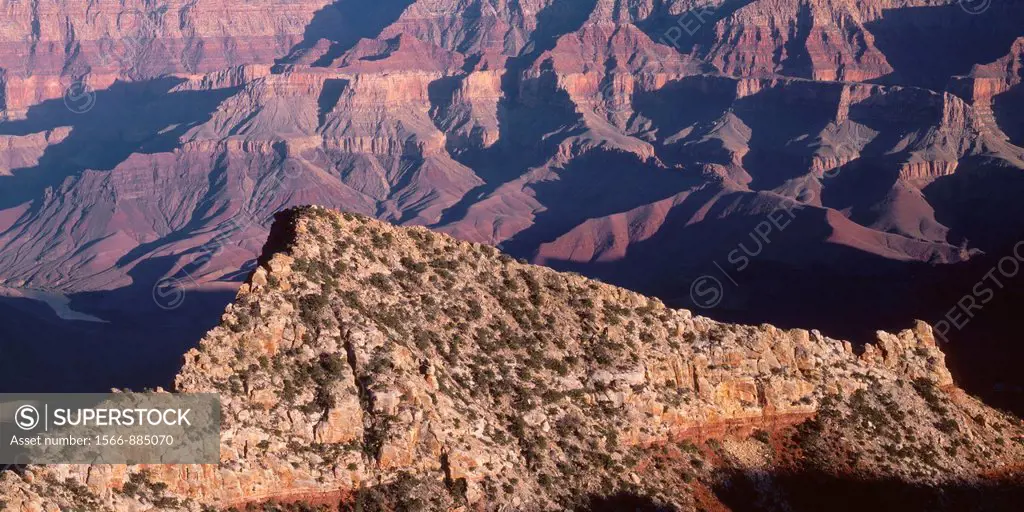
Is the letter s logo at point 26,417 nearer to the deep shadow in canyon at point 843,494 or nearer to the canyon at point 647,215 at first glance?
the deep shadow in canyon at point 843,494

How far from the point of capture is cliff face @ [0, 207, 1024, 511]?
30.7 metres

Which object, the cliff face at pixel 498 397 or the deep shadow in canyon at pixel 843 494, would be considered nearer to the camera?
the cliff face at pixel 498 397

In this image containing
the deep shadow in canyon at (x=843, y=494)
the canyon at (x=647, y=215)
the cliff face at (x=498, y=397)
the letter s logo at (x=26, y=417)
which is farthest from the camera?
the canyon at (x=647, y=215)

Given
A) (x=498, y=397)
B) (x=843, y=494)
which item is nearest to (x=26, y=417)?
(x=498, y=397)

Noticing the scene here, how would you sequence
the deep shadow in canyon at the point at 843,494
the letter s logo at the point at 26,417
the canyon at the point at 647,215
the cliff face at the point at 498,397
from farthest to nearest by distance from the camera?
the canyon at the point at 647,215 → the deep shadow in canyon at the point at 843,494 → the cliff face at the point at 498,397 → the letter s logo at the point at 26,417

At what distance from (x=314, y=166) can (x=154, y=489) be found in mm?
168111

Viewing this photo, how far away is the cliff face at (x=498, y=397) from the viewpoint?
101 feet

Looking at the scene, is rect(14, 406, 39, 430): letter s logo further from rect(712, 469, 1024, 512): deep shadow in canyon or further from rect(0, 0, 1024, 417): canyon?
rect(0, 0, 1024, 417): canyon

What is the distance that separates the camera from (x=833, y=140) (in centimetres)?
18175

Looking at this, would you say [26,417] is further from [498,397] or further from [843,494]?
[843,494]

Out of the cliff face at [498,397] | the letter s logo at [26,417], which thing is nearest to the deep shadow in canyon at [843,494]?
the cliff face at [498,397]

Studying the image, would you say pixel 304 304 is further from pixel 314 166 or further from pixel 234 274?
pixel 314 166

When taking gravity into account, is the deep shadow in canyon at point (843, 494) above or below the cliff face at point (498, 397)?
below

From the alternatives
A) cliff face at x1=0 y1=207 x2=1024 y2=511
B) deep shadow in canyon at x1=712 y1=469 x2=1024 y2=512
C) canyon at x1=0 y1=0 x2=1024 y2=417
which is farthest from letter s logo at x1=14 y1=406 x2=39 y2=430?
canyon at x1=0 y1=0 x2=1024 y2=417
